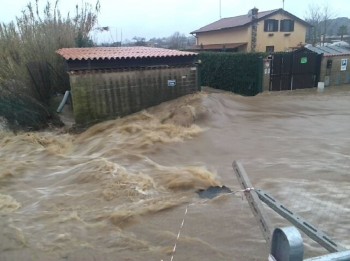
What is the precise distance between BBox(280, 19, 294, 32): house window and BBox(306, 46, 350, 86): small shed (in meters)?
15.7

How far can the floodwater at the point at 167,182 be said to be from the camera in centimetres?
458

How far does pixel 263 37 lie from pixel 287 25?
3.21 m

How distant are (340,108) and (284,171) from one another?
282 inches

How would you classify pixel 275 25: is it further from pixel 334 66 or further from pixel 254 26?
pixel 334 66

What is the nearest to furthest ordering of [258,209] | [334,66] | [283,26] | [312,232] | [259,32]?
1. [312,232]
2. [258,209]
3. [334,66]
4. [259,32]
5. [283,26]

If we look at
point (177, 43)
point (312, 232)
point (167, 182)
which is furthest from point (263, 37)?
point (312, 232)

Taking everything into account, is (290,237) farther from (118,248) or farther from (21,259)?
(21,259)

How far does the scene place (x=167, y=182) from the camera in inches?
254

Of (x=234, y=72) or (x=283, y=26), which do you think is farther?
(x=283, y=26)

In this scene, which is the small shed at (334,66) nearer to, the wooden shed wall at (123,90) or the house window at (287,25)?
the wooden shed wall at (123,90)

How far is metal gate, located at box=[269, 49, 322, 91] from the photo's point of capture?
1653 centimetres

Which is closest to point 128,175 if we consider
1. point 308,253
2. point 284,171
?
point 284,171

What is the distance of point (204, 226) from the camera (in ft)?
16.0

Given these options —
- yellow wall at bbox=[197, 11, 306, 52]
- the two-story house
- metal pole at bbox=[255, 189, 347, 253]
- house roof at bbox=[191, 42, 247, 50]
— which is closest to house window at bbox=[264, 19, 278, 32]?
the two-story house
